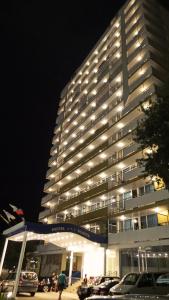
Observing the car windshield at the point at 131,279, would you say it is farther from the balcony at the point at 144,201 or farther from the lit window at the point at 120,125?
the lit window at the point at 120,125

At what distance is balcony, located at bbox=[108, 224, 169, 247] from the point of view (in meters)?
24.4

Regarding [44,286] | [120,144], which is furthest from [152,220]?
[44,286]

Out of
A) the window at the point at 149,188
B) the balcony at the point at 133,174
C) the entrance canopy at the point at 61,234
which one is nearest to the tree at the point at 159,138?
the entrance canopy at the point at 61,234

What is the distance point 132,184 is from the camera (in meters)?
30.7

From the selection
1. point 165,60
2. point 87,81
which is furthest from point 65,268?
point 87,81

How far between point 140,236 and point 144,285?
12358mm

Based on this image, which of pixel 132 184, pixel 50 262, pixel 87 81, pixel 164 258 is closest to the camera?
pixel 164 258

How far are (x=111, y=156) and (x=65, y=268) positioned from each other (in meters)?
18.1

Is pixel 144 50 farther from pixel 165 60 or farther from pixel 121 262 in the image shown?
pixel 121 262

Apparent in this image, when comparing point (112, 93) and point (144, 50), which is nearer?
point (144, 50)

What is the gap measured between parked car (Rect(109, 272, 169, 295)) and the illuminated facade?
1009 centimetres

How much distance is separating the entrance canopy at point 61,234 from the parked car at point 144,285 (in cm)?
1016

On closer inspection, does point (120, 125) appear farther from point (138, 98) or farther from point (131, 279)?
point (131, 279)

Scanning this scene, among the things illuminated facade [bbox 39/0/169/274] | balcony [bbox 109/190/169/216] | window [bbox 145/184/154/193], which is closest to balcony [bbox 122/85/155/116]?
illuminated facade [bbox 39/0/169/274]
